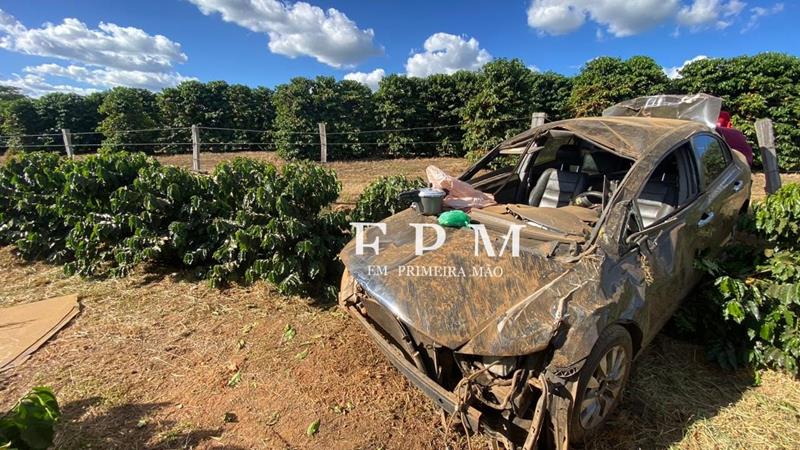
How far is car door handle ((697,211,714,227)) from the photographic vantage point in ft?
9.64

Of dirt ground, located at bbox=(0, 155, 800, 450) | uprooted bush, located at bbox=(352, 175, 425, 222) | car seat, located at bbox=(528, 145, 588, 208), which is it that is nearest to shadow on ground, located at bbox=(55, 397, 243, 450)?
dirt ground, located at bbox=(0, 155, 800, 450)

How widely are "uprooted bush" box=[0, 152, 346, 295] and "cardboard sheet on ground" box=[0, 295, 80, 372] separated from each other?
2.01ft

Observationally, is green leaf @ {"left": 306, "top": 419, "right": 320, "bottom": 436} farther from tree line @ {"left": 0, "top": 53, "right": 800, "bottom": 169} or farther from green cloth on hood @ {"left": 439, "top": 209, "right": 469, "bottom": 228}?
tree line @ {"left": 0, "top": 53, "right": 800, "bottom": 169}

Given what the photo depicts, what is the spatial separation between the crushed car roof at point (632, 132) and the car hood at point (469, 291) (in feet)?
3.78

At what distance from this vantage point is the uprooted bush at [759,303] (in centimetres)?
281

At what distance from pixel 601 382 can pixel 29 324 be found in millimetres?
4616

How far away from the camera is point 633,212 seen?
2.44 meters

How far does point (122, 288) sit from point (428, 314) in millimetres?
3824

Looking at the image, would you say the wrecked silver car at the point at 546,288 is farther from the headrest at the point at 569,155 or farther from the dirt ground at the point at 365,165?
the dirt ground at the point at 365,165

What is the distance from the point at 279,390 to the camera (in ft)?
9.12

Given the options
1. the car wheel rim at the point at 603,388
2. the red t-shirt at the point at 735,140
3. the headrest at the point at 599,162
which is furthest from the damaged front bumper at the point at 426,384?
the red t-shirt at the point at 735,140

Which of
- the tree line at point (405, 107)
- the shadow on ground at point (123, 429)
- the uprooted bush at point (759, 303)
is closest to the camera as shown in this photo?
the shadow on ground at point (123, 429)

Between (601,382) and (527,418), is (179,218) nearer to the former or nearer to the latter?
(527,418)

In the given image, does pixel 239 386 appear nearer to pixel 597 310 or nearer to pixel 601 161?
pixel 597 310
